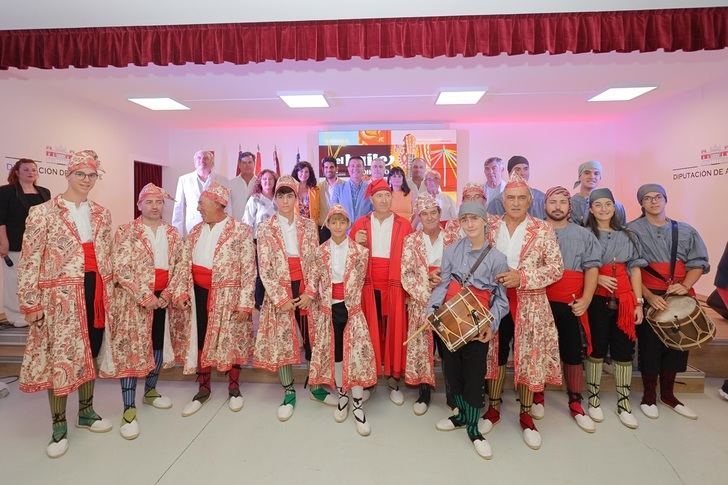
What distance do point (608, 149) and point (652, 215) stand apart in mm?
6285

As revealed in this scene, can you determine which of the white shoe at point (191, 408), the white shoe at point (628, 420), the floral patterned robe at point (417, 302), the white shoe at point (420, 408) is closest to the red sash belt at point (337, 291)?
the floral patterned robe at point (417, 302)

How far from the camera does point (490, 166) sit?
4.66 m

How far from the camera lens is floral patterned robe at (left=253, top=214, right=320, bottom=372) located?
306 centimetres

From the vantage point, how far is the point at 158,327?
10.1 feet

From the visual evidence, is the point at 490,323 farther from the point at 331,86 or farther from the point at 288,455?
the point at 331,86

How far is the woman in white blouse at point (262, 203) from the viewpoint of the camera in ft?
14.1

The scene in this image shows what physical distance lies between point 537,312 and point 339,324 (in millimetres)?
1378

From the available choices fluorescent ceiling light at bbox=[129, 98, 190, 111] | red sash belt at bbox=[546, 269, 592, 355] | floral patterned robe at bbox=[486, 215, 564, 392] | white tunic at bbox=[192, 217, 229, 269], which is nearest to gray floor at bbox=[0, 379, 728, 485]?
floral patterned robe at bbox=[486, 215, 564, 392]

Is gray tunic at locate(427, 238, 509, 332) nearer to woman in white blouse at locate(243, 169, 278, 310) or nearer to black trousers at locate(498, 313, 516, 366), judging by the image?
black trousers at locate(498, 313, 516, 366)

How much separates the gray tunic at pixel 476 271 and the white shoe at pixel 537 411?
2.88 ft

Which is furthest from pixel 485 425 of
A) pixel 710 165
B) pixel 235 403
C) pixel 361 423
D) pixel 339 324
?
pixel 710 165

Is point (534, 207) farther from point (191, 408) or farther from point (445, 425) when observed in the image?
point (191, 408)

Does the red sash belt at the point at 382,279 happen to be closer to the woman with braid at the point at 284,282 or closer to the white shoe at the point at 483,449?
the woman with braid at the point at 284,282

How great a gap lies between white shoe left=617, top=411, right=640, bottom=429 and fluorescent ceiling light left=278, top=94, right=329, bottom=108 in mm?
5321
